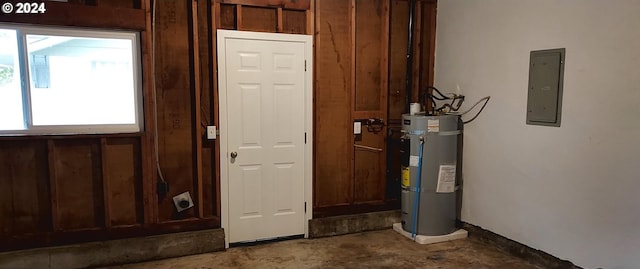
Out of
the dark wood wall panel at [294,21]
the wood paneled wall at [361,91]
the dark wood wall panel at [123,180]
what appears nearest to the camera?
the dark wood wall panel at [123,180]

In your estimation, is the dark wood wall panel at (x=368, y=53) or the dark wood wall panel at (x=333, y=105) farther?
the dark wood wall panel at (x=368, y=53)

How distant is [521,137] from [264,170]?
96.2 inches

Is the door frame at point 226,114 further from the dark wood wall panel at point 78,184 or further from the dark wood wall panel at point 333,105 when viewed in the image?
the dark wood wall panel at point 78,184

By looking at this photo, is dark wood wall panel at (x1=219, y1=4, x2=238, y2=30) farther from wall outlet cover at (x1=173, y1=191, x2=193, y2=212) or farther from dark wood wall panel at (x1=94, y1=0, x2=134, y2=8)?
wall outlet cover at (x1=173, y1=191, x2=193, y2=212)

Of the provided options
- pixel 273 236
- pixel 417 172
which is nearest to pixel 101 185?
pixel 273 236

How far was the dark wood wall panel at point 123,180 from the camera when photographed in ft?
11.7

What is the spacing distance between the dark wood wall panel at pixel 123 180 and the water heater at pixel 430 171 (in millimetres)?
2611

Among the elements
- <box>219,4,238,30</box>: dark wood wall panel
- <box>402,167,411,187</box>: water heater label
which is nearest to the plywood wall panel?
<box>219,4,238,30</box>: dark wood wall panel

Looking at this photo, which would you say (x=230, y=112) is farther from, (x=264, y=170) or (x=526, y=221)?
(x=526, y=221)

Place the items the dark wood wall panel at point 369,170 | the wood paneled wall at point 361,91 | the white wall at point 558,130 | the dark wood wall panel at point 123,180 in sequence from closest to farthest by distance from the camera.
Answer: the white wall at point 558,130 < the dark wood wall panel at point 123,180 < the wood paneled wall at point 361,91 < the dark wood wall panel at point 369,170

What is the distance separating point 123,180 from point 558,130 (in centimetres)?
376

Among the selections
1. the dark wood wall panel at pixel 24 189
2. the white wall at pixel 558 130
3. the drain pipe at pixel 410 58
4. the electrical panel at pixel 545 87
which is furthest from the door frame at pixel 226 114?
the electrical panel at pixel 545 87

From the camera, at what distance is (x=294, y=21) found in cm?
404

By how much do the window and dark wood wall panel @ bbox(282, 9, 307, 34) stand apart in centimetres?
139
